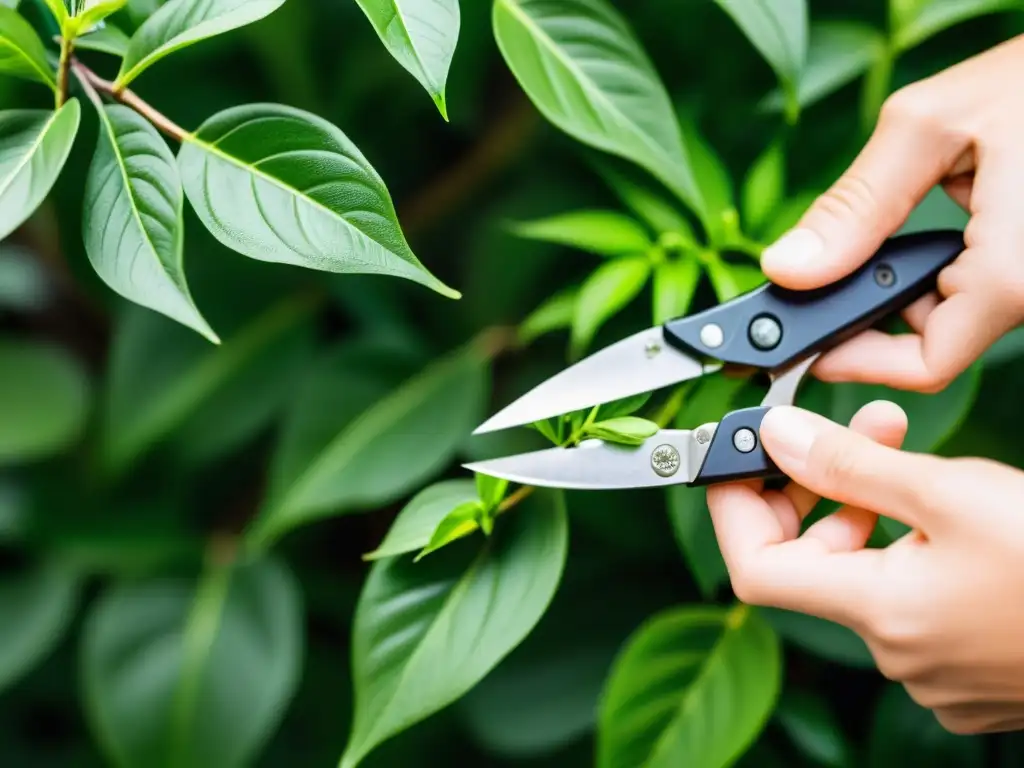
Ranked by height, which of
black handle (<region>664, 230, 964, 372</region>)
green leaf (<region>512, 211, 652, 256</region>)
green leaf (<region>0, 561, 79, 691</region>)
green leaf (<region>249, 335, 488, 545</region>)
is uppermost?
green leaf (<region>512, 211, 652, 256</region>)

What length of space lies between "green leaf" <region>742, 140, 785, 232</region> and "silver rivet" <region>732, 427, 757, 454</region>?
0.15 m

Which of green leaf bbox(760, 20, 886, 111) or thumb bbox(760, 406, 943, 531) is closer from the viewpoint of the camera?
thumb bbox(760, 406, 943, 531)

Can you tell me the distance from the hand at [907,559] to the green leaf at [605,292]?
11 centimetres

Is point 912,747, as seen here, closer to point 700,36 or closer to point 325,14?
point 700,36

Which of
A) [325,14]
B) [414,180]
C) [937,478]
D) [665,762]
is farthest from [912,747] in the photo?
[325,14]

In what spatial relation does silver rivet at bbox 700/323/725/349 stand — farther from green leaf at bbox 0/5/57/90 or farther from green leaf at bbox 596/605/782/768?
green leaf at bbox 0/5/57/90

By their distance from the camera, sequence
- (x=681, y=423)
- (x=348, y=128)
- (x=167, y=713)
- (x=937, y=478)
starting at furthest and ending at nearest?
1. (x=348, y=128)
2. (x=167, y=713)
3. (x=681, y=423)
4. (x=937, y=478)

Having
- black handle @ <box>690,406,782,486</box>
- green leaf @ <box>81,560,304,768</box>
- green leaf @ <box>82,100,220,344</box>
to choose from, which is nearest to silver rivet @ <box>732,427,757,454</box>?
black handle @ <box>690,406,782,486</box>

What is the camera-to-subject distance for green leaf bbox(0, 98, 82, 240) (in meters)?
0.37

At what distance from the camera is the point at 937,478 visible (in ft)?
1.22

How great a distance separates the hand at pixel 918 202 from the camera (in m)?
0.44

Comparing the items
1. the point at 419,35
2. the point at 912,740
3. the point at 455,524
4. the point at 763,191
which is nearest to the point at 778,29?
the point at 763,191

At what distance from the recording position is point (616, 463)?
43 cm

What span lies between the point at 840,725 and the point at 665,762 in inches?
11.3
